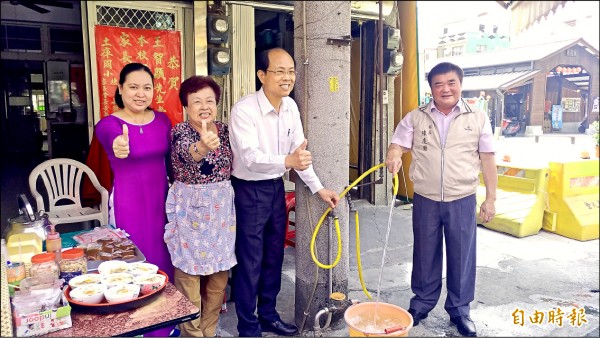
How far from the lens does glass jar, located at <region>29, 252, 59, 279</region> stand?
1916 mm

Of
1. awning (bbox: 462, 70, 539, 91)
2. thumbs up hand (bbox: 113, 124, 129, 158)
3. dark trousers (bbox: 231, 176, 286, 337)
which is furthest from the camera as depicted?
awning (bbox: 462, 70, 539, 91)

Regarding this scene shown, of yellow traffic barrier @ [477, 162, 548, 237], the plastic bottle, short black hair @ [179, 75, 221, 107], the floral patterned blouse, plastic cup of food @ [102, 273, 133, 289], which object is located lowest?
yellow traffic barrier @ [477, 162, 548, 237]

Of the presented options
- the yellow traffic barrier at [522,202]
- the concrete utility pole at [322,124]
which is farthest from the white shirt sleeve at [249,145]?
the yellow traffic barrier at [522,202]

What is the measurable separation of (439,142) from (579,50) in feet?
3.85

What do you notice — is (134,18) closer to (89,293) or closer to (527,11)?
(89,293)

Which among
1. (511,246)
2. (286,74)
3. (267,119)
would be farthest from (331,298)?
(511,246)

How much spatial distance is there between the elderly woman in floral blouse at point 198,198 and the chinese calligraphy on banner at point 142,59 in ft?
9.67

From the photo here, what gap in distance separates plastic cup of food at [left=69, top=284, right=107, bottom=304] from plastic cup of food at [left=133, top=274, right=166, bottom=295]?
147mm

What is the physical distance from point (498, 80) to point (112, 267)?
5.01 metres

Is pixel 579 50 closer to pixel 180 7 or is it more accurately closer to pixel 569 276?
pixel 569 276

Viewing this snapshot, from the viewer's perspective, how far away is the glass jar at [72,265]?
206 cm

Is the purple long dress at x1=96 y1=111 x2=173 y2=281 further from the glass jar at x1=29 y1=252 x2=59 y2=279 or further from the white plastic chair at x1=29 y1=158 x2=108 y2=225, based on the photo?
the white plastic chair at x1=29 y1=158 x2=108 y2=225

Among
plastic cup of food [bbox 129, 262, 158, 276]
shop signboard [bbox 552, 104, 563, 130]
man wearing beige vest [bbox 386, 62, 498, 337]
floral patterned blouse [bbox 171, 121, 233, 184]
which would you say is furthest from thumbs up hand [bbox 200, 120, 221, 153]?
shop signboard [bbox 552, 104, 563, 130]

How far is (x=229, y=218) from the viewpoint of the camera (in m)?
2.86
